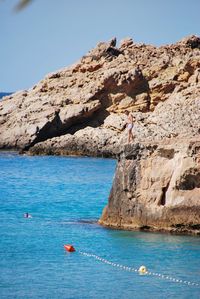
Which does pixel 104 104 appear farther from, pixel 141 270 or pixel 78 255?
pixel 141 270

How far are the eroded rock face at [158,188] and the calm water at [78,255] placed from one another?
0.57 metres

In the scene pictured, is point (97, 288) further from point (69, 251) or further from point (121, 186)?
point (121, 186)

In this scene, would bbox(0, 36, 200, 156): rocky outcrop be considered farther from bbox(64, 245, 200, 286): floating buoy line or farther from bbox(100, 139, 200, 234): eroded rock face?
bbox(64, 245, 200, 286): floating buoy line

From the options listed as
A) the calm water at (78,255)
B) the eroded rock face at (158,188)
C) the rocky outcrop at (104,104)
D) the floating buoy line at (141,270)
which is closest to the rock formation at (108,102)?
the rocky outcrop at (104,104)

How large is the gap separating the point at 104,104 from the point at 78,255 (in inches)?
1926

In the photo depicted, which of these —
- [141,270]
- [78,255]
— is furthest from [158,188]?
[141,270]

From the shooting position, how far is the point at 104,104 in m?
71.7

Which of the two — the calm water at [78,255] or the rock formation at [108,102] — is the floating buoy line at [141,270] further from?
the rock formation at [108,102]

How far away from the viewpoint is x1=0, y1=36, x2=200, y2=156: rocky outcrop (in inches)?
2665

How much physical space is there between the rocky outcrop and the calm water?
28.6m

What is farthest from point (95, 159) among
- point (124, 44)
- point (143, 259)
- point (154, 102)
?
point (143, 259)

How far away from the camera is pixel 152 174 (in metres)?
26.0

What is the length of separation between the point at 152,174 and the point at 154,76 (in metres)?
48.8

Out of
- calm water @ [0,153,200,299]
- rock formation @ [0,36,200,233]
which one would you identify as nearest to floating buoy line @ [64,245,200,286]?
calm water @ [0,153,200,299]
